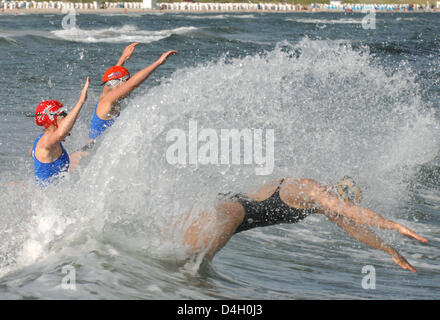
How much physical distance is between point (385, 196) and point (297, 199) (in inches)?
144

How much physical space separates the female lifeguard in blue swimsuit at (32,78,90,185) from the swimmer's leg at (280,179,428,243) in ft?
6.84

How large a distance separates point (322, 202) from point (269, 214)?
574mm

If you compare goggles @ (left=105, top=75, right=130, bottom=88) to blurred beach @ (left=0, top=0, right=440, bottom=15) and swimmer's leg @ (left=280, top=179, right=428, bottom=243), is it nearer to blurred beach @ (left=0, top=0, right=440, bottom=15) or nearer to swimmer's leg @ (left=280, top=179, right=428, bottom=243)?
swimmer's leg @ (left=280, top=179, right=428, bottom=243)

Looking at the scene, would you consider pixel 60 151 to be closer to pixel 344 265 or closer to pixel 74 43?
pixel 344 265

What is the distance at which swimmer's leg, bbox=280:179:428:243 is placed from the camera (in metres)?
5.22

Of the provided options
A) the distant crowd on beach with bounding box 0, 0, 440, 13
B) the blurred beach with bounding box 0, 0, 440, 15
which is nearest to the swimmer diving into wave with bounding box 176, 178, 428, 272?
the blurred beach with bounding box 0, 0, 440, 15

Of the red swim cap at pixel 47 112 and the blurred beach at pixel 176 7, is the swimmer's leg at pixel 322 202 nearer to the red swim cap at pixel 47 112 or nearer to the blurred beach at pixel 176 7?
the red swim cap at pixel 47 112

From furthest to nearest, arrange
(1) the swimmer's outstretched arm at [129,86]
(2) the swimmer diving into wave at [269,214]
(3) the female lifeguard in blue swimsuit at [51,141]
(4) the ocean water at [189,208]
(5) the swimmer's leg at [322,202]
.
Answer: (1) the swimmer's outstretched arm at [129,86] → (3) the female lifeguard in blue swimsuit at [51,141] → (4) the ocean water at [189,208] → (2) the swimmer diving into wave at [269,214] → (5) the swimmer's leg at [322,202]

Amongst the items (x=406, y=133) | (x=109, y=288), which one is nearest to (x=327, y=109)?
(x=406, y=133)

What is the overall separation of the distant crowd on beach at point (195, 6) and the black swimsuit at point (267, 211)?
7562 centimetres

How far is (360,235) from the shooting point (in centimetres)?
572

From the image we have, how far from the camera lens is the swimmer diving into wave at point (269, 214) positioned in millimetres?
5484

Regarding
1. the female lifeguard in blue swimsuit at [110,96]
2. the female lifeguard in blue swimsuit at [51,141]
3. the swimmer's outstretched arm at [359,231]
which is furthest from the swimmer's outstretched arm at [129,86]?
the swimmer's outstretched arm at [359,231]

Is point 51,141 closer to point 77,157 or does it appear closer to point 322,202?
point 77,157
